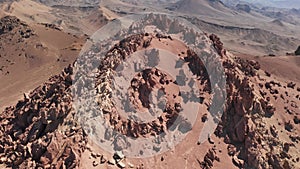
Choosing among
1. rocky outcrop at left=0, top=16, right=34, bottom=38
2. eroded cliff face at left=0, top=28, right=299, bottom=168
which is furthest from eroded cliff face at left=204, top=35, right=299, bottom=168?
rocky outcrop at left=0, top=16, right=34, bottom=38

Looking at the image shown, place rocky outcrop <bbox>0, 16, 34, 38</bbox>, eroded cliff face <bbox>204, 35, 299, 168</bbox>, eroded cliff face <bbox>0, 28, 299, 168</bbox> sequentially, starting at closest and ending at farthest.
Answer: eroded cliff face <bbox>0, 28, 299, 168</bbox>
eroded cliff face <bbox>204, 35, 299, 168</bbox>
rocky outcrop <bbox>0, 16, 34, 38</bbox>

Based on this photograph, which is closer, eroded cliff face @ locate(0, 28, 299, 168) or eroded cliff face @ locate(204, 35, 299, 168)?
eroded cliff face @ locate(0, 28, 299, 168)

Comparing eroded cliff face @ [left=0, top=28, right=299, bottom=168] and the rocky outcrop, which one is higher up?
eroded cliff face @ [left=0, top=28, right=299, bottom=168]

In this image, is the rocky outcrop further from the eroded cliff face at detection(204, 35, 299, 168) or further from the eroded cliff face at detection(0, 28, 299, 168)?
the eroded cliff face at detection(204, 35, 299, 168)

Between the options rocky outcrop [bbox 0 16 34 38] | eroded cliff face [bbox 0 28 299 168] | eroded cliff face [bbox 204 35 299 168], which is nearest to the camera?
eroded cliff face [bbox 0 28 299 168]

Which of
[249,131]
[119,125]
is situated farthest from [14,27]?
[249,131]

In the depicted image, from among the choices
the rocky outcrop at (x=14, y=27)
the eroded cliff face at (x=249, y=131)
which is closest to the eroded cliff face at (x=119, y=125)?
the eroded cliff face at (x=249, y=131)

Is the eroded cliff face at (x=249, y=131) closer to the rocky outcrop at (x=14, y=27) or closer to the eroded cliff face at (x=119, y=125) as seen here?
the eroded cliff face at (x=119, y=125)

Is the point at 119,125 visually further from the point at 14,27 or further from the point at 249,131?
the point at 14,27

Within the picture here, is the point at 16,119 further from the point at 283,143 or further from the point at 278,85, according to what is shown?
the point at 278,85
